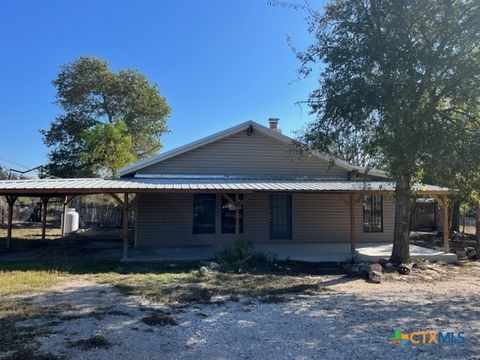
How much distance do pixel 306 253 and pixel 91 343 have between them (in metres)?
9.05

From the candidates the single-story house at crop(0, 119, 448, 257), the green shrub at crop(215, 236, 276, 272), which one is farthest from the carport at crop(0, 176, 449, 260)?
the green shrub at crop(215, 236, 276, 272)

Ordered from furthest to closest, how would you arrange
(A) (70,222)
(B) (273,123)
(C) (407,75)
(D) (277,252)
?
(A) (70,222) < (B) (273,123) < (D) (277,252) < (C) (407,75)

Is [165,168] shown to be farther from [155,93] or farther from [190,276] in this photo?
[155,93]

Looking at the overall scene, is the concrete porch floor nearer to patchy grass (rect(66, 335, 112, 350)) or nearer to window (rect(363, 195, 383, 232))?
window (rect(363, 195, 383, 232))

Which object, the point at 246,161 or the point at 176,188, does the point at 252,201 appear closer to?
the point at 246,161

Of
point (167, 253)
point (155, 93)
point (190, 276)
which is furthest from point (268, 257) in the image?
point (155, 93)

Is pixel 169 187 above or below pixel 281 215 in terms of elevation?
above

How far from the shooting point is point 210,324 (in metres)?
6.13

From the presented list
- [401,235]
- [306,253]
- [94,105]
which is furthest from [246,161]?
[94,105]

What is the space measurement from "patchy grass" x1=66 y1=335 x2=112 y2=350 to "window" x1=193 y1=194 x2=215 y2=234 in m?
10.1

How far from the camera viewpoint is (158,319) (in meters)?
6.26

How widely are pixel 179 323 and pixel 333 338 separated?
219 centimetres

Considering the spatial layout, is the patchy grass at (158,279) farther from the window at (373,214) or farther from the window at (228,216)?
the window at (373,214)

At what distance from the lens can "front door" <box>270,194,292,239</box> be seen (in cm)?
1599
